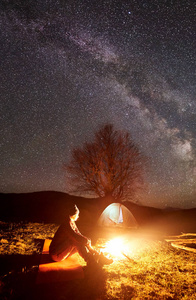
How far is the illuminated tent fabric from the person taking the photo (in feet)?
46.6

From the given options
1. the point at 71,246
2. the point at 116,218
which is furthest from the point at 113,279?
the point at 116,218

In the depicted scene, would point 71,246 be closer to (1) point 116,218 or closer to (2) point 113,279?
(2) point 113,279

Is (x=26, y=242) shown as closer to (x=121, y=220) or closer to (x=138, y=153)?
(x=121, y=220)

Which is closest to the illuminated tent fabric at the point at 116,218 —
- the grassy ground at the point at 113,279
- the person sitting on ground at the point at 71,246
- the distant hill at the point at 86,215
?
the distant hill at the point at 86,215

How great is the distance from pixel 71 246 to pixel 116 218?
35.3 feet

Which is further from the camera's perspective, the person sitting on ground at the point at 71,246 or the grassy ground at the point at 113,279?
the person sitting on ground at the point at 71,246

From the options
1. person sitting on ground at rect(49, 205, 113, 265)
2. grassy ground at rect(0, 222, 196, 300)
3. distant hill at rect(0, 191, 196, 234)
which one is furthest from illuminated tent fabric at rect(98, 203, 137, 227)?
person sitting on ground at rect(49, 205, 113, 265)

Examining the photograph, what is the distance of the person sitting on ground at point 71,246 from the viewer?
13.1ft

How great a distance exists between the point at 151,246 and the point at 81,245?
5.04m

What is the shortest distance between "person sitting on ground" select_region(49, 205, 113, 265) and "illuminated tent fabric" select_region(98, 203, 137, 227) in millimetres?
10371

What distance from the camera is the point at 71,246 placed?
4.20 m

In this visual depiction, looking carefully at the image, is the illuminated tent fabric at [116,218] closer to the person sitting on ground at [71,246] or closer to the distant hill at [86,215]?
the distant hill at [86,215]

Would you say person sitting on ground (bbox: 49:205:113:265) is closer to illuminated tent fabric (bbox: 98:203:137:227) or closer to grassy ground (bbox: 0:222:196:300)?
grassy ground (bbox: 0:222:196:300)

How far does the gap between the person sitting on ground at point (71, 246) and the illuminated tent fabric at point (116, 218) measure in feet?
34.0
